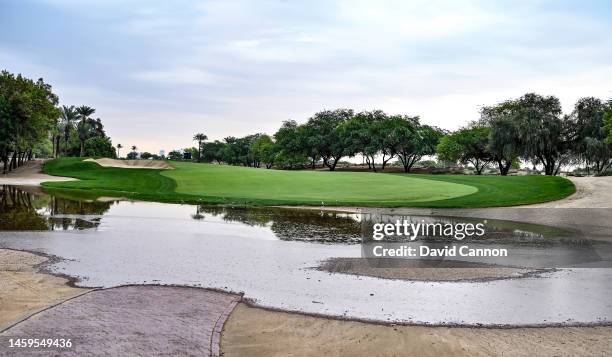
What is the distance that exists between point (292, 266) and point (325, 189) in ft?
76.4

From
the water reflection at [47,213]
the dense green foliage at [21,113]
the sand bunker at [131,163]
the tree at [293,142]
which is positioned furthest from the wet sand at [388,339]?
the tree at [293,142]

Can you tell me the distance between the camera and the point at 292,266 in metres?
11.4

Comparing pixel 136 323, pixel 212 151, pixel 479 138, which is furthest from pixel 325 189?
pixel 212 151

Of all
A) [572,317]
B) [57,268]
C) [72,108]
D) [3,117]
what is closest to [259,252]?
[57,268]

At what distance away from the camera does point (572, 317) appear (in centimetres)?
778

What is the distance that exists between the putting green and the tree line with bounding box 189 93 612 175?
657 inches

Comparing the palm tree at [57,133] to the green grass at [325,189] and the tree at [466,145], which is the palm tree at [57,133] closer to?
the green grass at [325,189]

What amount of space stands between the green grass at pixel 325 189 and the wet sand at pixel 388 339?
760 inches

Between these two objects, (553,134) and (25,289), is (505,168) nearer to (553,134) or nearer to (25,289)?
(553,134)

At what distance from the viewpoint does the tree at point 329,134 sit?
84.1 m

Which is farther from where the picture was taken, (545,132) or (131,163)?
(131,163)

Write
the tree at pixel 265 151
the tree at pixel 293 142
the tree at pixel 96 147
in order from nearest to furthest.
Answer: the tree at pixel 293 142
the tree at pixel 265 151
the tree at pixel 96 147

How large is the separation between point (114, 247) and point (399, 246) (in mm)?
8377

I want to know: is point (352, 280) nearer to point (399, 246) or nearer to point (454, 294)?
point (454, 294)
